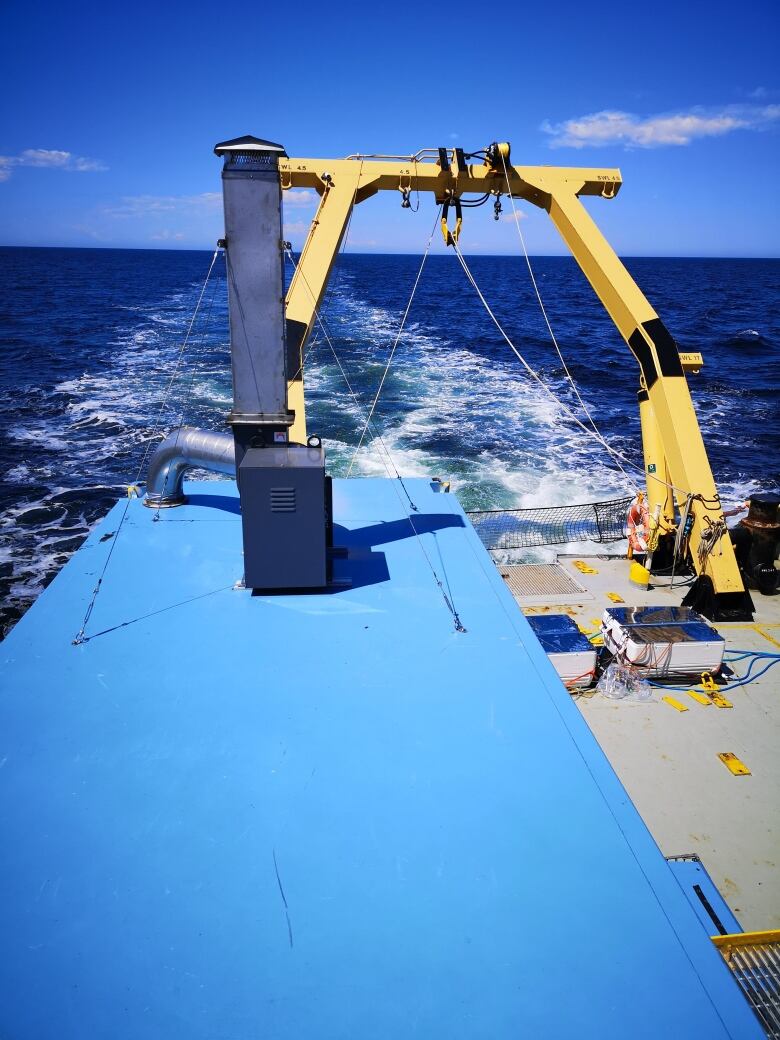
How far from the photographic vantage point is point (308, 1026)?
2846mm

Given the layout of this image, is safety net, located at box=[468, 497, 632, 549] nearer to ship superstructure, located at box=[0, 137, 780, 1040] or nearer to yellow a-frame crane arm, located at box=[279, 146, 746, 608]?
yellow a-frame crane arm, located at box=[279, 146, 746, 608]

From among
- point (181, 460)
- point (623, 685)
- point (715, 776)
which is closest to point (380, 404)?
point (181, 460)

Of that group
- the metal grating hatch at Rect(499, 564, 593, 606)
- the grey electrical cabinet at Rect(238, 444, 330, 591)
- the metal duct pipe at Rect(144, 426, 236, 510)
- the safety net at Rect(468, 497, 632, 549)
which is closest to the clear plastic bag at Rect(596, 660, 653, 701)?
the metal grating hatch at Rect(499, 564, 593, 606)

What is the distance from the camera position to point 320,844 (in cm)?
367

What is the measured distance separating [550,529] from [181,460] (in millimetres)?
6866

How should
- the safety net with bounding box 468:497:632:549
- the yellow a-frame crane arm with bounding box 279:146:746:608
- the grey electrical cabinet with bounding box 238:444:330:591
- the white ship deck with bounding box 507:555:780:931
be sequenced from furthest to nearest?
the safety net with bounding box 468:497:632:549 → the yellow a-frame crane arm with bounding box 279:146:746:608 → the grey electrical cabinet with bounding box 238:444:330:591 → the white ship deck with bounding box 507:555:780:931

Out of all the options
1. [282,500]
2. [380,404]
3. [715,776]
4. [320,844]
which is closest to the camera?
[320,844]

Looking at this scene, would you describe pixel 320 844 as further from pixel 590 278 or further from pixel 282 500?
pixel 590 278

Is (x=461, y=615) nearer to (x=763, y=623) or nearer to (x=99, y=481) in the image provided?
(x=763, y=623)

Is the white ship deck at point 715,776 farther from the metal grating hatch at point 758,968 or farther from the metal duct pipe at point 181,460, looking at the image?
the metal duct pipe at point 181,460

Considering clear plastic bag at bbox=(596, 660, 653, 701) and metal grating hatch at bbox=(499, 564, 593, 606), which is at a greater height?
metal grating hatch at bbox=(499, 564, 593, 606)

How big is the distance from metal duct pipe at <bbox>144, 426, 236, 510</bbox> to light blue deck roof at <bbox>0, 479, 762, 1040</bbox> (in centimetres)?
215

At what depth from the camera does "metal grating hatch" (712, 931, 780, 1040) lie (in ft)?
12.8

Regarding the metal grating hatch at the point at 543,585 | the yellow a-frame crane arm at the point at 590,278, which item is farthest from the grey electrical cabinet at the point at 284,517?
the metal grating hatch at the point at 543,585
